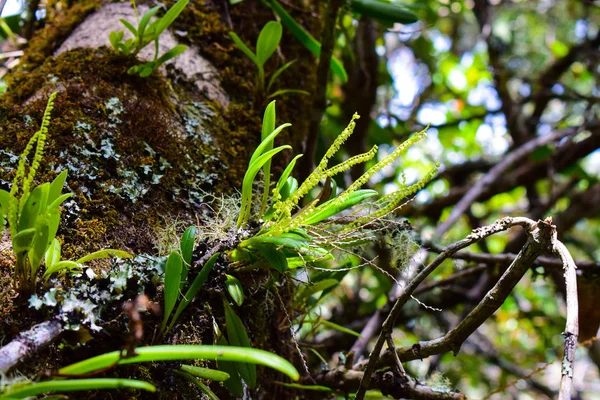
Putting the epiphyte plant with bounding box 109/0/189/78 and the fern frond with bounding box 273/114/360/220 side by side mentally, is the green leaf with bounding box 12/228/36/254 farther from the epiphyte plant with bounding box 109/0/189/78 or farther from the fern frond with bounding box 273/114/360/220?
the epiphyte plant with bounding box 109/0/189/78

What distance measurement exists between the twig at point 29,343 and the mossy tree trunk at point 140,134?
0.09 feet

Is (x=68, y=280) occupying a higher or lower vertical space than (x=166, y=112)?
lower

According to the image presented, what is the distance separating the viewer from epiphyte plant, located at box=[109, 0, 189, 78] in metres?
0.99

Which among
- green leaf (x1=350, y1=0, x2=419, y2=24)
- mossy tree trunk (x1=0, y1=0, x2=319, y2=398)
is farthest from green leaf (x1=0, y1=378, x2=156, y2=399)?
green leaf (x1=350, y1=0, x2=419, y2=24)

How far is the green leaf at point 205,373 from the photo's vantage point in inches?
27.7

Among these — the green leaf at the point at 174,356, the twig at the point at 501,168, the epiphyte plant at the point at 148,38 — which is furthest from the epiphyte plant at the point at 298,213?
the twig at the point at 501,168

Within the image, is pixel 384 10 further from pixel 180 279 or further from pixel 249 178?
pixel 180 279

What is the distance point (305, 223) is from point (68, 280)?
13.6 inches

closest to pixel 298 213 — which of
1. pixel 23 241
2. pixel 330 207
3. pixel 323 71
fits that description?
pixel 330 207

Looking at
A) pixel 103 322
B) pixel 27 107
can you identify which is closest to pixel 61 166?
pixel 27 107

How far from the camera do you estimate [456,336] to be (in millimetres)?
772

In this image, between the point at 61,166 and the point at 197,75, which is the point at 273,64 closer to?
the point at 197,75

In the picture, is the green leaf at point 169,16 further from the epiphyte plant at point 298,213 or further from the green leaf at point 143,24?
the epiphyte plant at point 298,213

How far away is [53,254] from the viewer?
67 cm
